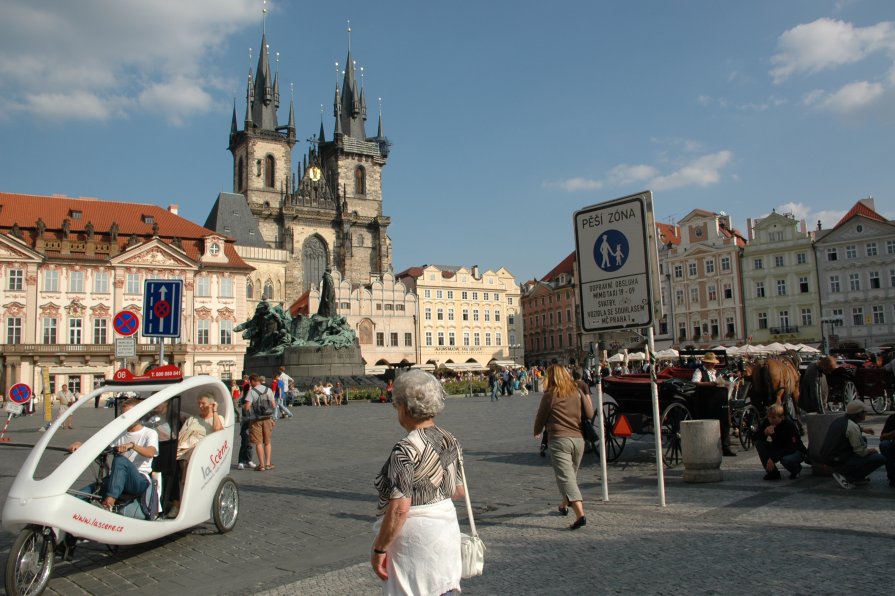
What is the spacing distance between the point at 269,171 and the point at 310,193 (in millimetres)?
5412

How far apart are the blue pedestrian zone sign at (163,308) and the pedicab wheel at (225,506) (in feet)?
12.5

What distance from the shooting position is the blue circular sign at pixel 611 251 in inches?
298

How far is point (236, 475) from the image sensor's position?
10492 mm

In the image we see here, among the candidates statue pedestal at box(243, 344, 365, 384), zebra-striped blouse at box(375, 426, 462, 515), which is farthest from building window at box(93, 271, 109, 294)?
zebra-striped blouse at box(375, 426, 462, 515)

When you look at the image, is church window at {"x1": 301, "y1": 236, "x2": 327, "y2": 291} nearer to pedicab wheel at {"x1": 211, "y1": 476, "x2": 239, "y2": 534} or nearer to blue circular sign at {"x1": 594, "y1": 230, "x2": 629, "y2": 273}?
blue circular sign at {"x1": 594, "y1": 230, "x2": 629, "y2": 273}

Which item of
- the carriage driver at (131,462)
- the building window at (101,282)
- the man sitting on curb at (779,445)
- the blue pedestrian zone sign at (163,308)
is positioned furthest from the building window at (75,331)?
the man sitting on curb at (779,445)

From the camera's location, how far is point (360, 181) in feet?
313

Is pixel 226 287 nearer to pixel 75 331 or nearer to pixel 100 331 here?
pixel 100 331

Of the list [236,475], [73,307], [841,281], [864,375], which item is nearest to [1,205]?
[73,307]

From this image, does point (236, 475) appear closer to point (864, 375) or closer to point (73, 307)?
point (864, 375)

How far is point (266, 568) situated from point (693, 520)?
362 centimetres

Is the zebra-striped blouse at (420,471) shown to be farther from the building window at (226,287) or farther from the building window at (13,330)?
the building window at (226,287)

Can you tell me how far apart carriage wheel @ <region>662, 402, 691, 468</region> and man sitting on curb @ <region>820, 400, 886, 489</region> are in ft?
6.63

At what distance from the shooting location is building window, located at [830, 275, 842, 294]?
178 feet
